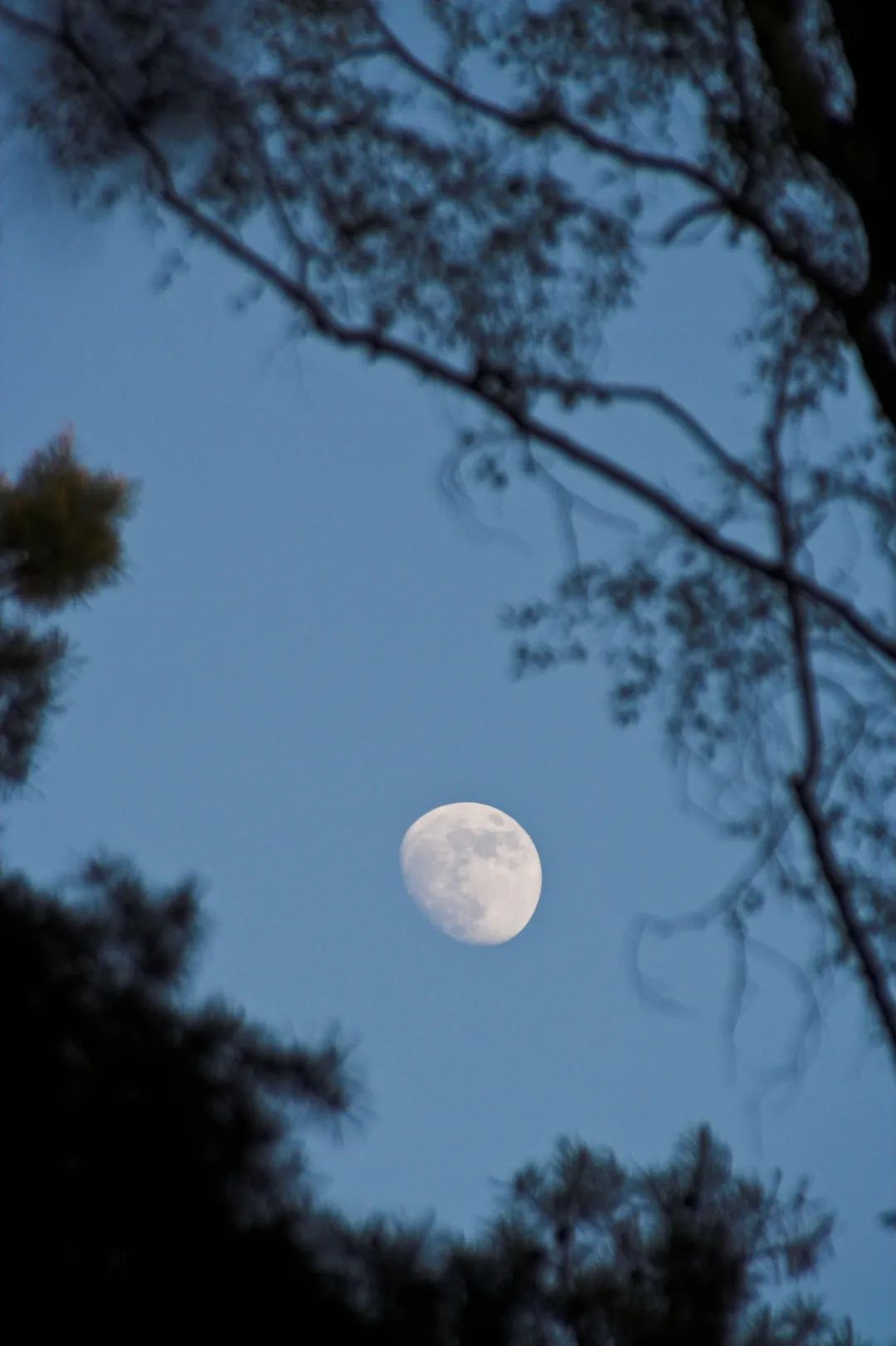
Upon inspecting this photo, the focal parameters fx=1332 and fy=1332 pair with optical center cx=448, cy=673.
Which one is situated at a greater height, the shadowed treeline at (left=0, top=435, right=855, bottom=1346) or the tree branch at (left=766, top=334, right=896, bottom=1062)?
the tree branch at (left=766, top=334, right=896, bottom=1062)

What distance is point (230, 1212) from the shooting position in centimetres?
221

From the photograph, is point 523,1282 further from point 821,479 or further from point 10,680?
point 821,479

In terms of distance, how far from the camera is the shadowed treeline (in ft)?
6.69

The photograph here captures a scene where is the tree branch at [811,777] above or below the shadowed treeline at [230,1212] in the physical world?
above

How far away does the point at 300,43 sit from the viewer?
5.01 metres

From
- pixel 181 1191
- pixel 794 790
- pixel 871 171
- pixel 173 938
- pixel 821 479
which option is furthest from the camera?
pixel 821 479

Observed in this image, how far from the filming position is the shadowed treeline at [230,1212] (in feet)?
6.69

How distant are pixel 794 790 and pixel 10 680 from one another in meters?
2.05

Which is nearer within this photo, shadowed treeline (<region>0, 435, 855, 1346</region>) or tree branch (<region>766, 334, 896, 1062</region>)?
shadowed treeline (<region>0, 435, 855, 1346</region>)

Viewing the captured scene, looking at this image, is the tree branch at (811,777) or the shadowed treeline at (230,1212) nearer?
the shadowed treeline at (230,1212)

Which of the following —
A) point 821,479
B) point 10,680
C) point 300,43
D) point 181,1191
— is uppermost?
point 300,43

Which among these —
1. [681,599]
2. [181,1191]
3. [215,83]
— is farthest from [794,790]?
[215,83]

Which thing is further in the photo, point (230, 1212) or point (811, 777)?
point (811, 777)

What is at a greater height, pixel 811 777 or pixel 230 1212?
pixel 811 777
